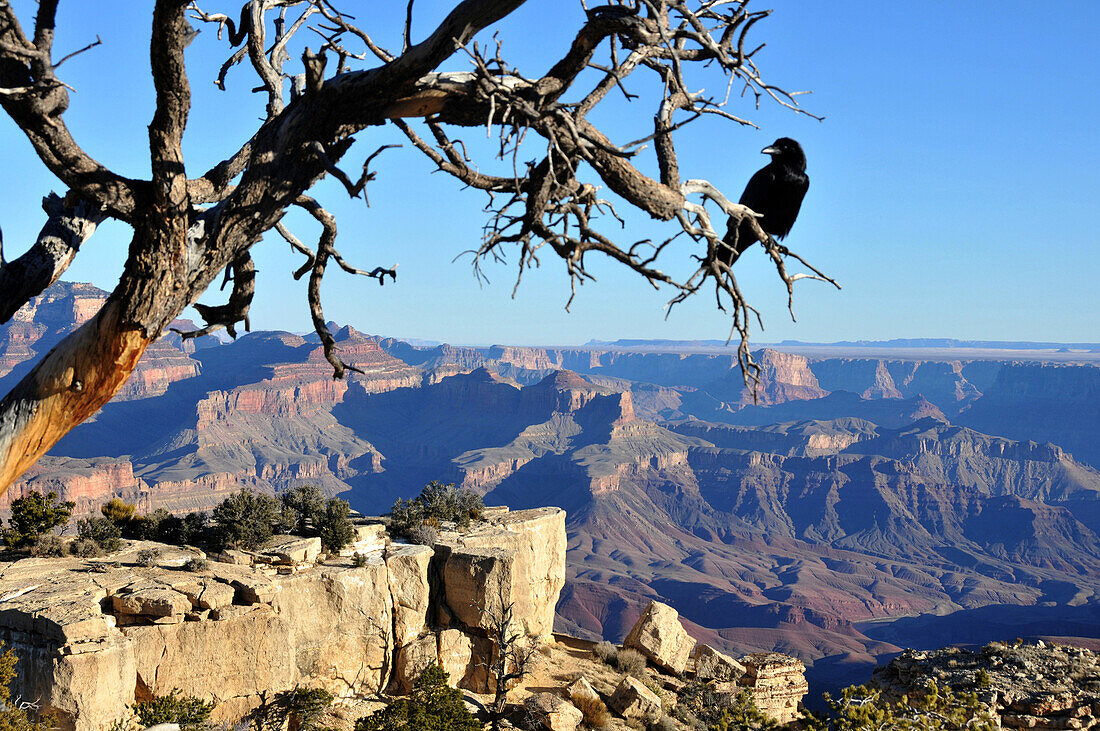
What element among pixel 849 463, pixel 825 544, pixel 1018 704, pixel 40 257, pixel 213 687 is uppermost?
pixel 40 257

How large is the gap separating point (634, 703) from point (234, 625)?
356 inches

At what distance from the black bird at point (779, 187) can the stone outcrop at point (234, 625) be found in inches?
486

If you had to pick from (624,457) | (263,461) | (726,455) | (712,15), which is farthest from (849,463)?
(712,15)

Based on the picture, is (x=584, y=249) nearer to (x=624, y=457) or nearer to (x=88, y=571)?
(x=88, y=571)

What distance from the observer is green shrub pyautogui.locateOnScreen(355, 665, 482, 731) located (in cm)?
1419

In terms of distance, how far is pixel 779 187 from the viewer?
574 centimetres

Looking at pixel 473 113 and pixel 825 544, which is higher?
pixel 473 113

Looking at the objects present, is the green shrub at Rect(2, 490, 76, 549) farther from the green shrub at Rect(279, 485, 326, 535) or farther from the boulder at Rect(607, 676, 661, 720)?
the boulder at Rect(607, 676, 661, 720)

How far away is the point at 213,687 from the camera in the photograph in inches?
558

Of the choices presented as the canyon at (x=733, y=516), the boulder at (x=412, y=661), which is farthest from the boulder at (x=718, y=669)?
the canyon at (x=733, y=516)

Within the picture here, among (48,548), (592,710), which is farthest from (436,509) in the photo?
(48,548)

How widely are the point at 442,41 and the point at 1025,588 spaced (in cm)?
15829

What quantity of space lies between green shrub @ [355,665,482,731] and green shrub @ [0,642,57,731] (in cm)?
508

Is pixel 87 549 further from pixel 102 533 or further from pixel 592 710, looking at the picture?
pixel 592 710
